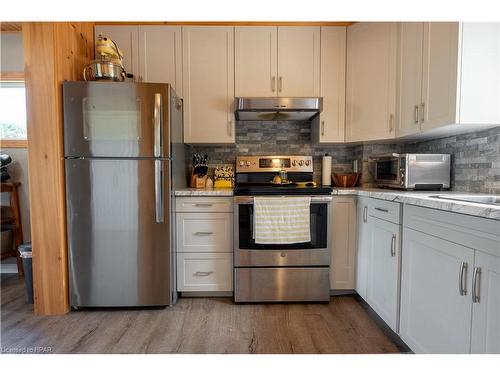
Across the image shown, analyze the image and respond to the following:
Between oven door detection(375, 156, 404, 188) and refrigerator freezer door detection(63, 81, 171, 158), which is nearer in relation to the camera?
refrigerator freezer door detection(63, 81, 171, 158)

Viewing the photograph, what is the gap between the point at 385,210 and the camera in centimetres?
157

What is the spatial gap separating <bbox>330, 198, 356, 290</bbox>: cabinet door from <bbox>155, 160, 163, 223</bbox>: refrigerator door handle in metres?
1.34

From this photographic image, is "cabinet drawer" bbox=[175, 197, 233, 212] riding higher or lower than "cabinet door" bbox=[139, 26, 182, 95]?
lower

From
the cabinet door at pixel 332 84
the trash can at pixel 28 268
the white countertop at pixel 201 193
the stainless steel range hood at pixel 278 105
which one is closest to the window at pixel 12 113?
the trash can at pixel 28 268

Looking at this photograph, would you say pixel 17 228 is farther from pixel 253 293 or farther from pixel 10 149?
pixel 253 293

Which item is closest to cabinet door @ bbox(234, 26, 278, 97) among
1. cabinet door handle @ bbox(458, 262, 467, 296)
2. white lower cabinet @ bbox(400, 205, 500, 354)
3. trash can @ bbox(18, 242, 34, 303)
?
white lower cabinet @ bbox(400, 205, 500, 354)

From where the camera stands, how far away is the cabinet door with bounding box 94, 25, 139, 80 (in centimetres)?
217

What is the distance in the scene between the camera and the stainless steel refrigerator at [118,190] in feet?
5.73

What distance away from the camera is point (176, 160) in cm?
199

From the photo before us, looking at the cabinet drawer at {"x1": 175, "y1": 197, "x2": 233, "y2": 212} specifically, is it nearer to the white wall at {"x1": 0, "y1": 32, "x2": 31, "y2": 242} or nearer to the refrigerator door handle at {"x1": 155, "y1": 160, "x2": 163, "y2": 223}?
the refrigerator door handle at {"x1": 155, "y1": 160, "x2": 163, "y2": 223}

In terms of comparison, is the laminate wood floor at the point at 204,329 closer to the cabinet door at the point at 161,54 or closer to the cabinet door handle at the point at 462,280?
the cabinet door handle at the point at 462,280

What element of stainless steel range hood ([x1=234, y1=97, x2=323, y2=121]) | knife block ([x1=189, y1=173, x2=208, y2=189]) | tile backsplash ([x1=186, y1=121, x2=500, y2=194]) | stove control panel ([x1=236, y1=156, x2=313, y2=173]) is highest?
stainless steel range hood ([x1=234, y1=97, x2=323, y2=121])
